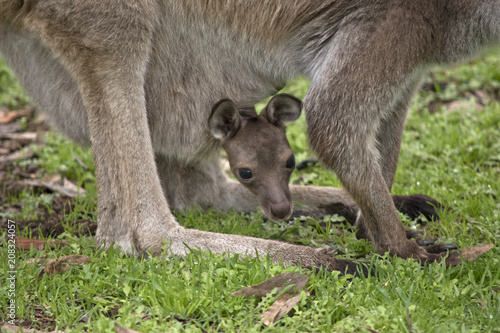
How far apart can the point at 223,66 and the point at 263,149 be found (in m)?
0.56

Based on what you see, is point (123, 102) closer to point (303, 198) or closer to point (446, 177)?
Result: point (303, 198)

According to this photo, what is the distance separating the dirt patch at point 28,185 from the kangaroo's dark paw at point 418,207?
200 cm

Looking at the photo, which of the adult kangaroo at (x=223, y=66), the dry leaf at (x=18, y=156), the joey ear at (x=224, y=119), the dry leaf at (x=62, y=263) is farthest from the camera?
the dry leaf at (x=18, y=156)

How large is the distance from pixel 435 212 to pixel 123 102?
2080mm

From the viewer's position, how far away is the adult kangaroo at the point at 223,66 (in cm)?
332

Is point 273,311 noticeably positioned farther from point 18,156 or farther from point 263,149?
point 18,156

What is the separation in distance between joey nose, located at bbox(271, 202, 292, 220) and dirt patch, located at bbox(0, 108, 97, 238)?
3.83 ft

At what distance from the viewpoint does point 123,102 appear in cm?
346

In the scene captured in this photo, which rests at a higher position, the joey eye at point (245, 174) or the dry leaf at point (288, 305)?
the joey eye at point (245, 174)

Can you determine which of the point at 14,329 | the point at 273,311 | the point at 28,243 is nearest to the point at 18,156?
the point at 28,243

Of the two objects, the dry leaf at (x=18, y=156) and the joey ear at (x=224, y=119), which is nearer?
the joey ear at (x=224, y=119)

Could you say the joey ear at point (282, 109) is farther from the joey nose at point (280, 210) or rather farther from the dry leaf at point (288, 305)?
the dry leaf at point (288, 305)

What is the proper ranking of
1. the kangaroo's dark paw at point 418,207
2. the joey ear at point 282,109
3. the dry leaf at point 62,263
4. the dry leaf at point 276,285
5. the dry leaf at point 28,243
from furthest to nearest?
1. the kangaroo's dark paw at point 418,207
2. the joey ear at point 282,109
3. the dry leaf at point 28,243
4. the dry leaf at point 62,263
5. the dry leaf at point 276,285

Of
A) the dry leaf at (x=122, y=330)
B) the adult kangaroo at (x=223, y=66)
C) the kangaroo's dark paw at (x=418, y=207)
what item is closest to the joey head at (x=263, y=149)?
the adult kangaroo at (x=223, y=66)
